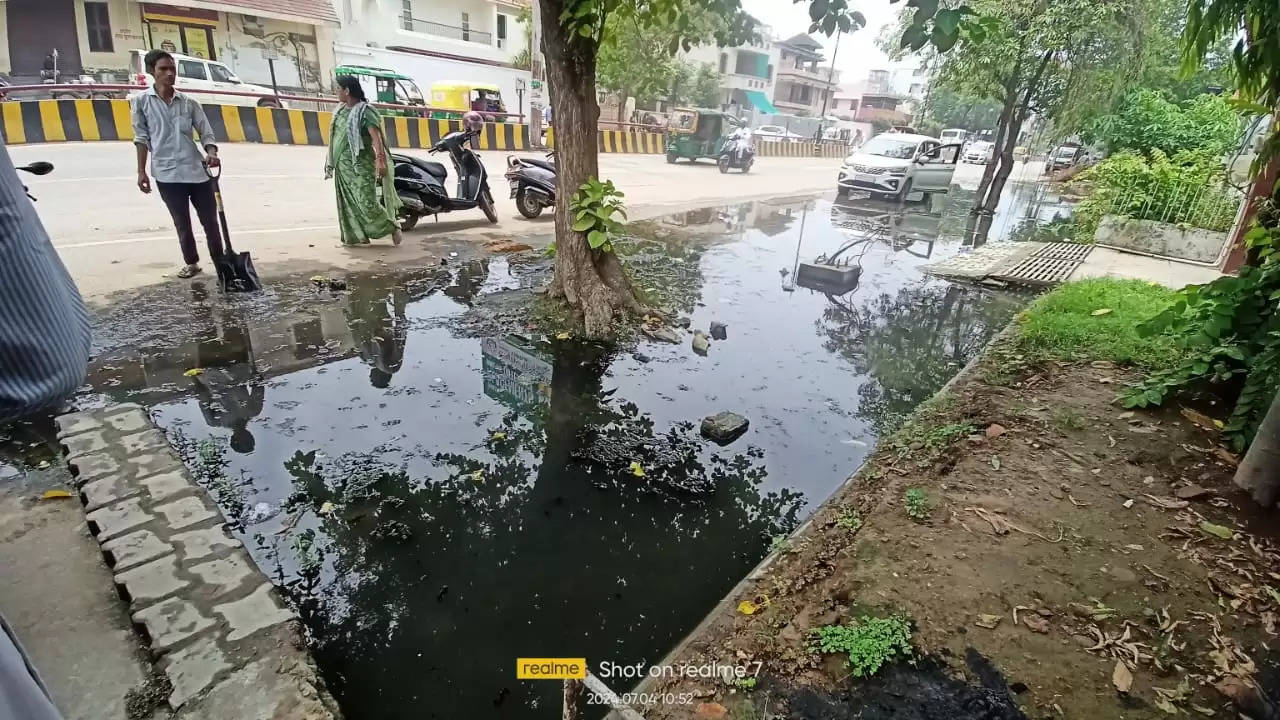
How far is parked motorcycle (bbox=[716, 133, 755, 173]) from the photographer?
19.8 m

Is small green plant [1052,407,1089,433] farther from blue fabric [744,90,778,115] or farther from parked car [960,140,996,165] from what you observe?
blue fabric [744,90,778,115]

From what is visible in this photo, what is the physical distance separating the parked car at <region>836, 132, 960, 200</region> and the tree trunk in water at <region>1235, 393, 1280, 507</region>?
40.3 ft

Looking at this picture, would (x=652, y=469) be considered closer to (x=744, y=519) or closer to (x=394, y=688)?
(x=744, y=519)

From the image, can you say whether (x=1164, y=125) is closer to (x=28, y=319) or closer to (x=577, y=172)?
(x=577, y=172)

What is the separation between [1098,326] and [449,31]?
104 feet

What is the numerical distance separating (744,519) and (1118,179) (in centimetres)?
1097

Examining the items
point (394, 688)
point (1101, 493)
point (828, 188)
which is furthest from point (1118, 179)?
point (394, 688)

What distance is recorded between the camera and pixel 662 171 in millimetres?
18188

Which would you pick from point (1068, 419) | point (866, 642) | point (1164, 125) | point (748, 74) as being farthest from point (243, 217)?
point (748, 74)

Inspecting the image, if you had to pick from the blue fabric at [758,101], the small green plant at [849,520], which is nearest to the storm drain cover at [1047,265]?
the small green plant at [849,520]

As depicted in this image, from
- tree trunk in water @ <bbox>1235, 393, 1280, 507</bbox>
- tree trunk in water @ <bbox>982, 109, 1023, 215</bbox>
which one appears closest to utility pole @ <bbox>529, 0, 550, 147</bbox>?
tree trunk in water @ <bbox>982, 109, 1023, 215</bbox>

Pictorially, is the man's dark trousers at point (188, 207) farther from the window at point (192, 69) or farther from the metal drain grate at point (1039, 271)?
the window at point (192, 69)

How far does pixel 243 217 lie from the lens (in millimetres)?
7945

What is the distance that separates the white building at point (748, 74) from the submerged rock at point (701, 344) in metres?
43.5
